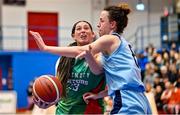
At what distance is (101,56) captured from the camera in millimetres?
3842

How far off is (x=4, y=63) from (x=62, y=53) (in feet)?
44.3

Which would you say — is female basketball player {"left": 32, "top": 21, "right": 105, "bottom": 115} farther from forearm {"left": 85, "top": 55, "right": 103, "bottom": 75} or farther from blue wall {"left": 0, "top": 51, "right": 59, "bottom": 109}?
blue wall {"left": 0, "top": 51, "right": 59, "bottom": 109}

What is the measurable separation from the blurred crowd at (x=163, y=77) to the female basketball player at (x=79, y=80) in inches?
235

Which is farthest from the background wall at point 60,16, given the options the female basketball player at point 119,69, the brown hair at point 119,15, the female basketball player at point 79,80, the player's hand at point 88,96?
the female basketball player at point 119,69

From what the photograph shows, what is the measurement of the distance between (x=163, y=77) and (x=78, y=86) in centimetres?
826

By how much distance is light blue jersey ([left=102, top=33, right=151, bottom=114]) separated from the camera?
140 inches

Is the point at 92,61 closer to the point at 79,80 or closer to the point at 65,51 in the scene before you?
the point at 65,51

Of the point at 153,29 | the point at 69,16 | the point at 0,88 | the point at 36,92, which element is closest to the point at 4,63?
the point at 0,88

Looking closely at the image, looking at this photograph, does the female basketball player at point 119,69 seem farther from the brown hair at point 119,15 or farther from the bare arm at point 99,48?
the brown hair at point 119,15

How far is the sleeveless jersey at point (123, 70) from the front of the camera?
3.57 metres

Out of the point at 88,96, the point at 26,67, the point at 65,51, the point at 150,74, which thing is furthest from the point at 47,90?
the point at 26,67

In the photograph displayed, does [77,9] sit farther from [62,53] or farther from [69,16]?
[62,53]

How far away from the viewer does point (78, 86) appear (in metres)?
4.47

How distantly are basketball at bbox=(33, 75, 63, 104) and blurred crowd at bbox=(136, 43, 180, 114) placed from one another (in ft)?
21.0
